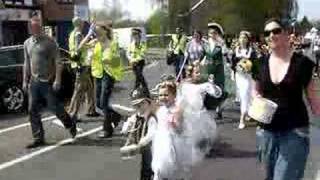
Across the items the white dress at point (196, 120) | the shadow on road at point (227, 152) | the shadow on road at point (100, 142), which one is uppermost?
the white dress at point (196, 120)

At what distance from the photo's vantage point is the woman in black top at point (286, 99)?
547 cm

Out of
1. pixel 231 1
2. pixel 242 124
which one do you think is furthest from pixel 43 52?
pixel 231 1

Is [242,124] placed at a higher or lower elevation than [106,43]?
lower

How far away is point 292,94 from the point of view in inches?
215

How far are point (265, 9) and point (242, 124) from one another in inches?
3480

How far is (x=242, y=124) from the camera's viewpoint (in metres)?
12.5

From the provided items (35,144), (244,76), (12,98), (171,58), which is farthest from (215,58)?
(171,58)

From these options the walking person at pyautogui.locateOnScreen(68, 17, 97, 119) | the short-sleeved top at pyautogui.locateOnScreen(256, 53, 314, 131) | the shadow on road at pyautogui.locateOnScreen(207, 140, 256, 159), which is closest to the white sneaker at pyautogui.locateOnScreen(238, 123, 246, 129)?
the shadow on road at pyautogui.locateOnScreen(207, 140, 256, 159)

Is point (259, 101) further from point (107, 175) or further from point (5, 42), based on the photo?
point (5, 42)

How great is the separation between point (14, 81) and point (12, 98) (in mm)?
371

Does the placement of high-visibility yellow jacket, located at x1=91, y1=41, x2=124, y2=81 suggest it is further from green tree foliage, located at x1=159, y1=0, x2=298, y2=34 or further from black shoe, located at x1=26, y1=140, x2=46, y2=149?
green tree foliage, located at x1=159, y1=0, x2=298, y2=34

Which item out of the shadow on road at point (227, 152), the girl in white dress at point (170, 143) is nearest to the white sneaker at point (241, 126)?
the shadow on road at point (227, 152)

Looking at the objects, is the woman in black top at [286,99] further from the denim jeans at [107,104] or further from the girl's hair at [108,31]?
the girl's hair at [108,31]

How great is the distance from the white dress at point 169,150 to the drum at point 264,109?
0.99m
